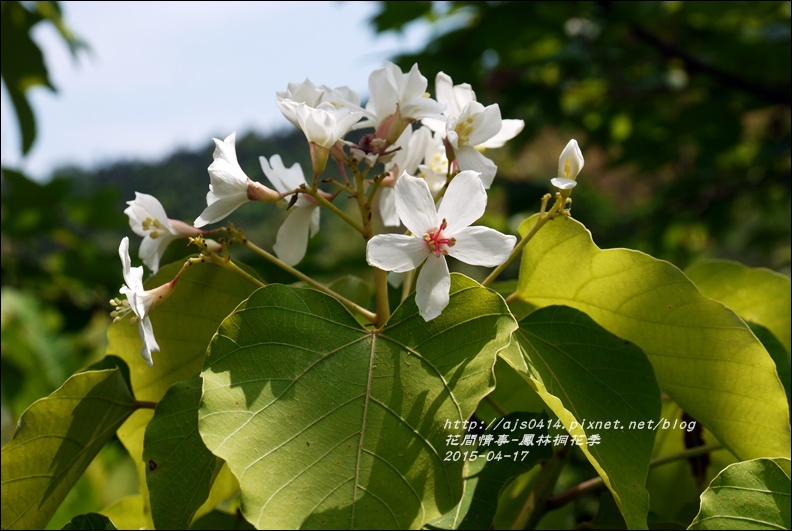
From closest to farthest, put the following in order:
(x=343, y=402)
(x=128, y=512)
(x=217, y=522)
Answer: (x=343, y=402) < (x=217, y=522) < (x=128, y=512)

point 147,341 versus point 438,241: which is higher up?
point 438,241

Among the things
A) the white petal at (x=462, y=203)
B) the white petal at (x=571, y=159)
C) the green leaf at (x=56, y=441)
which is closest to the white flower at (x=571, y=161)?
the white petal at (x=571, y=159)

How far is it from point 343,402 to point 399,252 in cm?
17

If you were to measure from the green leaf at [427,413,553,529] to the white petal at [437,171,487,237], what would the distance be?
0.87ft

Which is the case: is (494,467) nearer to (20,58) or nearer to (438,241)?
(438,241)

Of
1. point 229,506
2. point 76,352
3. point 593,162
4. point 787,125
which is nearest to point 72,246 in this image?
point 76,352

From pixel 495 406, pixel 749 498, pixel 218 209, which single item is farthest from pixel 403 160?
pixel 749 498

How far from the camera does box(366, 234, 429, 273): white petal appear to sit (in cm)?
77

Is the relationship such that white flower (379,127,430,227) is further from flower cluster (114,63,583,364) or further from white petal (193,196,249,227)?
white petal (193,196,249,227)

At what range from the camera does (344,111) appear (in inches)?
33.4

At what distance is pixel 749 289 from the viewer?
3.99ft

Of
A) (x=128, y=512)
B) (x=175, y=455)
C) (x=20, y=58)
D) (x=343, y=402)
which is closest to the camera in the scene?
(x=343, y=402)

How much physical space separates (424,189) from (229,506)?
0.66 m

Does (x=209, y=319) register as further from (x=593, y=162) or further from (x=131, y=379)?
(x=593, y=162)
